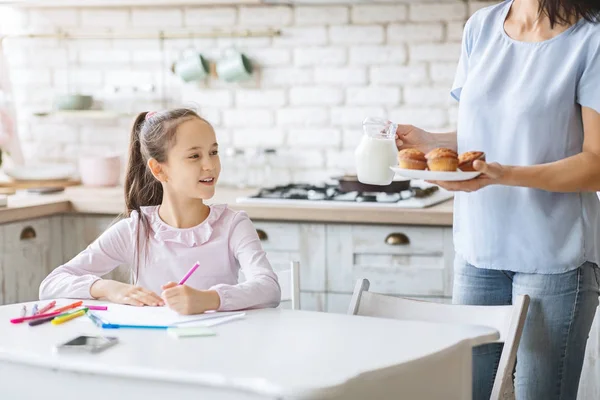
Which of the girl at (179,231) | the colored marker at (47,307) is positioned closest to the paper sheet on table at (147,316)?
the colored marker at (47,307)

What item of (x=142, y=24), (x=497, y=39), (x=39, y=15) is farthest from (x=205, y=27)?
(x=497, y=39)

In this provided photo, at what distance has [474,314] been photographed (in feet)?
6.44

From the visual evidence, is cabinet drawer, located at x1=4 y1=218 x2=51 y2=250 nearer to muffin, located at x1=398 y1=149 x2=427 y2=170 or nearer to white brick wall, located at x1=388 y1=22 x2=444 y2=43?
white brick wall, located at x1=388 y1=22 x2=444 y2=43

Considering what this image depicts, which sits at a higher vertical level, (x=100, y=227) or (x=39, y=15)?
(x=39, y=15)

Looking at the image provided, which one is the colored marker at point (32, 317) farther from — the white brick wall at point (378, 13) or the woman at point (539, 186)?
the white brick wall at point (378, 13)

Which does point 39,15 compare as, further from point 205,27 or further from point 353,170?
point 353,170

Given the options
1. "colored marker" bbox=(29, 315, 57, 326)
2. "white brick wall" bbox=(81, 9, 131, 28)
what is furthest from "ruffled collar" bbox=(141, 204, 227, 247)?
"white brick wall" bbox=(81, 9, 131, 28)

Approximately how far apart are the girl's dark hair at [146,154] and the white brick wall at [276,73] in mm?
1413

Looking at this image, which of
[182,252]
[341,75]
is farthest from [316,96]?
[182,252]

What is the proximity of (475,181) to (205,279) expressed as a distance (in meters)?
0.74

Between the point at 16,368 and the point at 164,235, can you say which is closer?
the point at 16,368

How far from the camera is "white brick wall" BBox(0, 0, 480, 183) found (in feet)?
12.1

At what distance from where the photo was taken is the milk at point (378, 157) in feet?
7.89

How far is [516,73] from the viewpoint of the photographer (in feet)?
→ 6.56
